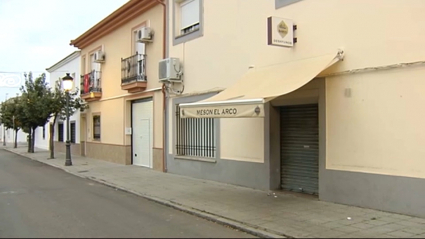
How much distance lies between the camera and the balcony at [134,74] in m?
16.6

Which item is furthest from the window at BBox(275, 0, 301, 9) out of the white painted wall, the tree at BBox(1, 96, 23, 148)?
the white painted wall

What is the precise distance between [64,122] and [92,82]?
25.4 ft

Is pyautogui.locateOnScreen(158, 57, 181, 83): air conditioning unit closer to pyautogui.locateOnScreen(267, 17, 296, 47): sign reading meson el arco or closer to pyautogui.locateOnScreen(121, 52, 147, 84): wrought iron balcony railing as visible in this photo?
pyautogui.locateOnScreen(121, 52, 147, 84): wrought iron balcony railing

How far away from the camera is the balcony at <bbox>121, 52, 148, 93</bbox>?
16.6m

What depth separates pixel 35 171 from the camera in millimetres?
16797

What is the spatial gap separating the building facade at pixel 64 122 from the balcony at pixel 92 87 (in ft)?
7.41

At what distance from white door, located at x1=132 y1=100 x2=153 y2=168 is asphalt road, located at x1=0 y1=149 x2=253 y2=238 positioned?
191 inches

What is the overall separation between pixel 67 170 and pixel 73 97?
347 inches

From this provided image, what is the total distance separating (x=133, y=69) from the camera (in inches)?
681

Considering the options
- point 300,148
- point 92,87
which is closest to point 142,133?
point 92,87

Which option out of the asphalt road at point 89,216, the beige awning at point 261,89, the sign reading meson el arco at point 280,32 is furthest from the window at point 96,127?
the sign reading meson el arco at point 280,32

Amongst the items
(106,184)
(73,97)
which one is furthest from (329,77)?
(73,97)

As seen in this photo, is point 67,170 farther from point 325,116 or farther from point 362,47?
point 362,47

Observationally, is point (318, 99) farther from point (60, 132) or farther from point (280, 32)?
point (60, 132)
